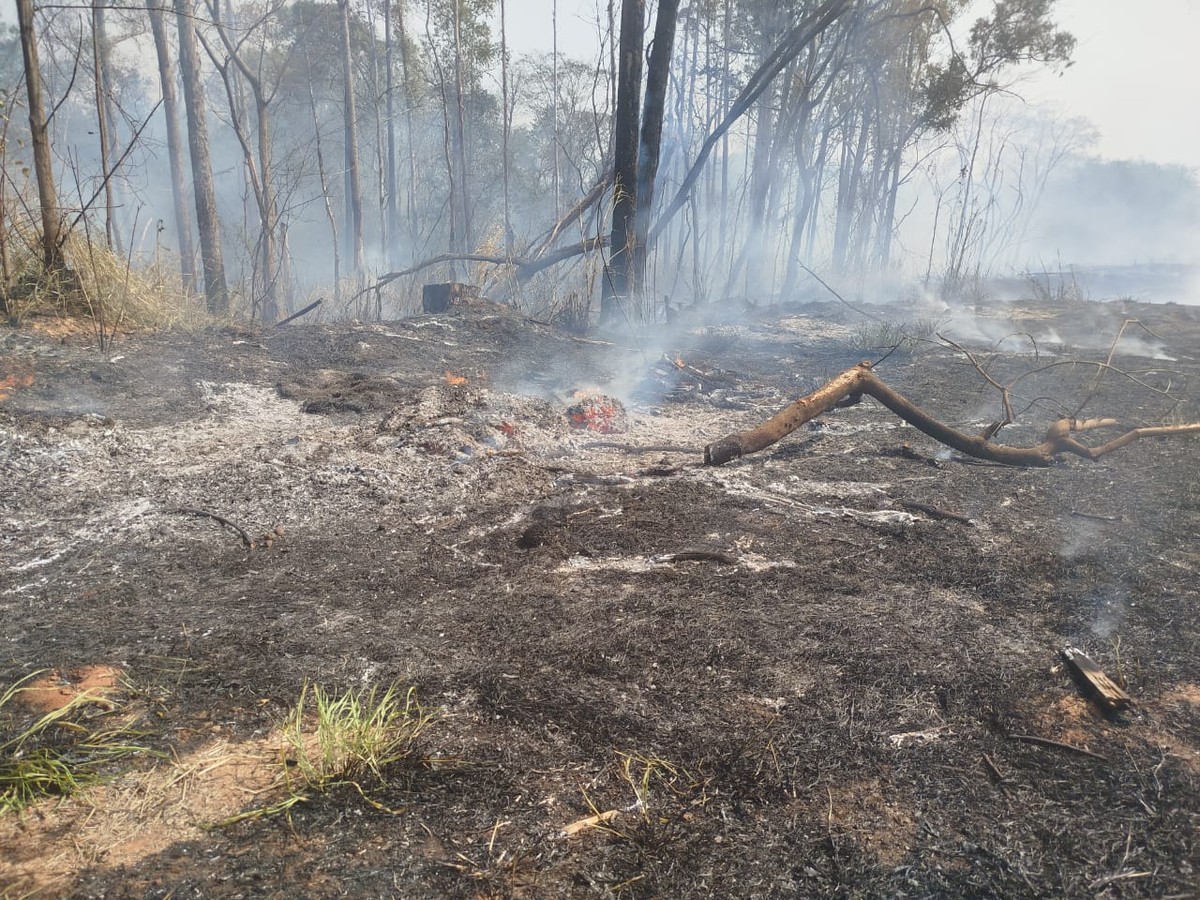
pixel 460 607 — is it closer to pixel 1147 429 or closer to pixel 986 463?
pixel 986 463

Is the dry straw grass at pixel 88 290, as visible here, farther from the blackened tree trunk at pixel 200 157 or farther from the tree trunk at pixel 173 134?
the tree trunk at pixel 173 134

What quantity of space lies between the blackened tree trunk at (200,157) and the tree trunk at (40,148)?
20.3 feet

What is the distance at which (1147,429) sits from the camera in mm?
4289

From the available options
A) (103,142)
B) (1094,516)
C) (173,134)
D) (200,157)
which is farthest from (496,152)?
(1094,516)

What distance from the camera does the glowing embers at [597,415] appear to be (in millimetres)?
5164

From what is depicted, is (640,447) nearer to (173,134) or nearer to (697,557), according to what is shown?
(697,557)

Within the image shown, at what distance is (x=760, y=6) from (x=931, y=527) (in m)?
19.5

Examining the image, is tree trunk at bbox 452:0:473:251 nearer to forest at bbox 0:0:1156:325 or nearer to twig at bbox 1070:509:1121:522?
forest at bbox 0:0:1156:325

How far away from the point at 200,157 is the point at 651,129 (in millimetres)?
8602

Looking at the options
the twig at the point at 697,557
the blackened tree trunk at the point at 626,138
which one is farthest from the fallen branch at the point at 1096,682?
the blackened tree trunk at the point at 626,138

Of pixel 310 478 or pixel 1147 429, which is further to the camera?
pixel 1147 429

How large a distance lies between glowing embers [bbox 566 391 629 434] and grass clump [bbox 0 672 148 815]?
3603mm

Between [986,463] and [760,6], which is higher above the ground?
[760,6]

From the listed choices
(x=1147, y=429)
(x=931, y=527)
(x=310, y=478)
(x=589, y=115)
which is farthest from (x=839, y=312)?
(x=589, y=115)
